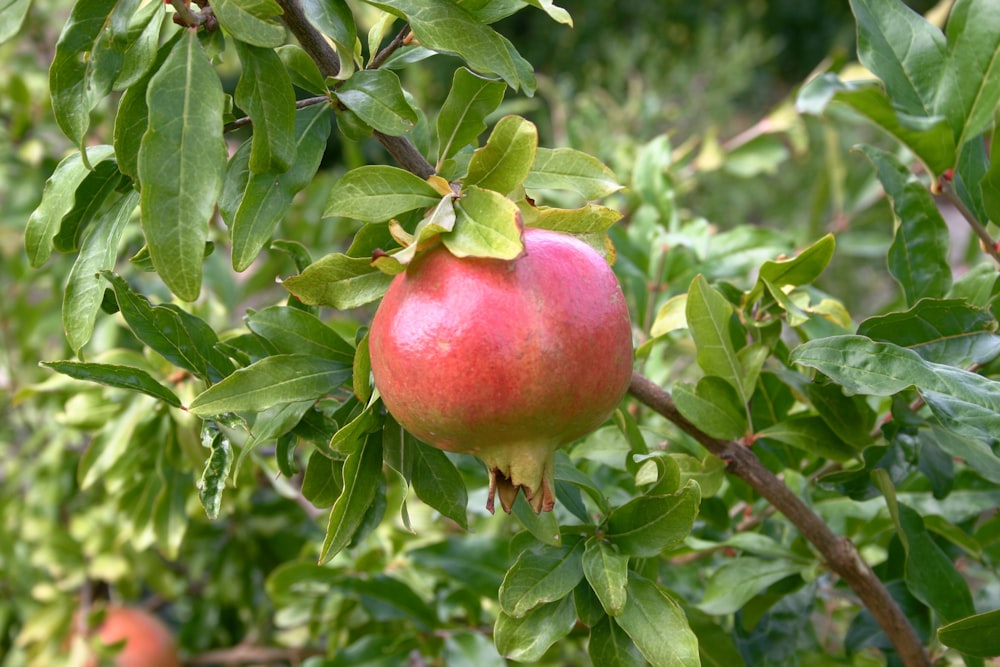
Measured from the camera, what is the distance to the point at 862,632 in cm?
83

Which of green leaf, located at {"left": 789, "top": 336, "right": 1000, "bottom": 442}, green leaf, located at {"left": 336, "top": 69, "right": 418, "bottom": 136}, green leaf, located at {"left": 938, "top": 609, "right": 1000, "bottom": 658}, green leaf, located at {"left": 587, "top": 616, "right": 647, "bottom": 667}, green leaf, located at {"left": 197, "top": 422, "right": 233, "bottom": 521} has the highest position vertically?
green leaf, located at {"left": 336, "top": 69, "right": 418, "bottom": 136}

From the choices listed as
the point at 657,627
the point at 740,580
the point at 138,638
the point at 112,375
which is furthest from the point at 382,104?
the point at 138,638

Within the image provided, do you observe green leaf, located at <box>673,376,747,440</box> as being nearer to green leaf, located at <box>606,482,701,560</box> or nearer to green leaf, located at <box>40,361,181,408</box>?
green leaf, located at <box>606,482,701,560</box>

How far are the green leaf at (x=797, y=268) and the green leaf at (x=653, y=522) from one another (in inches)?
7.5

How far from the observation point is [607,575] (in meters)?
0.59

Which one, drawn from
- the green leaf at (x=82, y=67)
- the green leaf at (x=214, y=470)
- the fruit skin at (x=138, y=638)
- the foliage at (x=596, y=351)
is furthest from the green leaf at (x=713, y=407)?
the fruit skin at (x=138, y=638)

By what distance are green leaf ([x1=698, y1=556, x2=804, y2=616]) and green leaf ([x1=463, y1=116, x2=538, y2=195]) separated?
403 mm

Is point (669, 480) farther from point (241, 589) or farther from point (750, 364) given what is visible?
point (241, 589)

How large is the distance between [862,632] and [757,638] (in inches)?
4.1

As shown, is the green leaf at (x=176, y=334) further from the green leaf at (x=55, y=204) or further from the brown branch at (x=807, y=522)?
the brown branch at (x=807, y=522)

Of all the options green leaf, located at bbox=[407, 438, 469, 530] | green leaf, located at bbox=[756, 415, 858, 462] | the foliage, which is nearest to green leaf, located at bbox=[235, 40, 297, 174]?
the foliage

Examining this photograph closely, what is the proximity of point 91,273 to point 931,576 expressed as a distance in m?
0.70

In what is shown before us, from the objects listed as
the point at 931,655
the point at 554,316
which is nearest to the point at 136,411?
the point at 554,316

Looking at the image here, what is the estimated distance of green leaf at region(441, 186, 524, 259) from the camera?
48 centimetres
